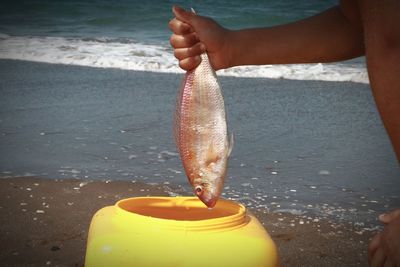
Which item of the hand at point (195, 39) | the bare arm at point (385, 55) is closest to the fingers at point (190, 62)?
the hand at point (195, 39)

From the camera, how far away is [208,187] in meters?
1.95

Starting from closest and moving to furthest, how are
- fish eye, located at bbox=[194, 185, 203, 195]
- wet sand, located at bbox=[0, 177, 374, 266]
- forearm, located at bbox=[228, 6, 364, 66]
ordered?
fish eye, located at bbox=[194, 185, 203, 195], forearm, located at bbox=[228, 6, 364, 66], wet sand, located at bbox=[0, 177, 374, 266]

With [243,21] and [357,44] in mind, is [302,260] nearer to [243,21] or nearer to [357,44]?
[357,44]

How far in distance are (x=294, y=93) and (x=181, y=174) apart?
11.0 ft

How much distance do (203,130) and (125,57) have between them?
861 cm

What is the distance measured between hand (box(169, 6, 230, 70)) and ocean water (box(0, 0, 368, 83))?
6.77 metres

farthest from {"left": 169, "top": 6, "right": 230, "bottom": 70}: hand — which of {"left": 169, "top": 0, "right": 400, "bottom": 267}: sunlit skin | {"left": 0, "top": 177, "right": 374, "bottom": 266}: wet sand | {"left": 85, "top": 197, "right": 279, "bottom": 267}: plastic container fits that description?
{"left": 0, "top": 177, "right": 374, "bottom": 266}: wet sand

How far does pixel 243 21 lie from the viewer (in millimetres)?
17000

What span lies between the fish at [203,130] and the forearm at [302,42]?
16cm

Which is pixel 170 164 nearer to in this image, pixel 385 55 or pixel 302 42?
pixel 302 42

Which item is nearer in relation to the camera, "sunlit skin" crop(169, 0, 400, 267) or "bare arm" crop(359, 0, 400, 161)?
"bare arm" crop(359, 0, 400, 161)

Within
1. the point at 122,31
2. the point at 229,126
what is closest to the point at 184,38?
the point at 229,126

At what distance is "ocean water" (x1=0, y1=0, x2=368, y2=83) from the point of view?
9.53m

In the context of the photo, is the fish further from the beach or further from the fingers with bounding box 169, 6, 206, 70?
the beach
